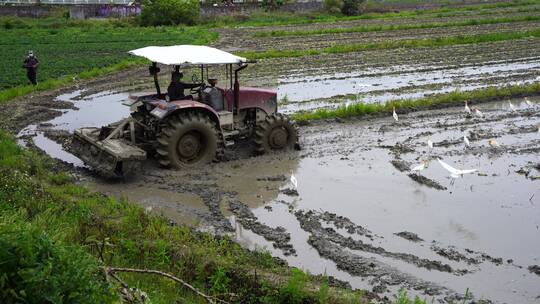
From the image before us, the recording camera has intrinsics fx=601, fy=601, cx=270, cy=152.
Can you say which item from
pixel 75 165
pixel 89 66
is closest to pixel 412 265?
pixel 75 165

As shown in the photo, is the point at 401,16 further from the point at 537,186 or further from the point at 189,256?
the point at 189,256

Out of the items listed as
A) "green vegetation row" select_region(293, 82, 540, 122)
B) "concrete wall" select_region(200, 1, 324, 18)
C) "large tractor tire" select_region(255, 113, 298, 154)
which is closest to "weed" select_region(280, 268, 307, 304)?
"large tractor tire" select_region(255, 113, 298, 154)

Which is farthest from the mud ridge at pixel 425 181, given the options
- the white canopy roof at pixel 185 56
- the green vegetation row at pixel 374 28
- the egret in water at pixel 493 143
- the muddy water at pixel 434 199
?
the green vegetation row at pixel 374 28

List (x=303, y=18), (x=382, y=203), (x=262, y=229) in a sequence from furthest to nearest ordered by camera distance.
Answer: (x=303, y=18) → (x=382, y=203) → (x=262, y=229)

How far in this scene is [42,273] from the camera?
367cm

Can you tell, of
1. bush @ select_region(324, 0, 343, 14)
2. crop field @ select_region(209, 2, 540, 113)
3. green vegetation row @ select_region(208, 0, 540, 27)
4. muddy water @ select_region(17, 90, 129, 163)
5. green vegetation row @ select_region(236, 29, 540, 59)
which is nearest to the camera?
muddy water @ select_region(17, 90, 129, 163)

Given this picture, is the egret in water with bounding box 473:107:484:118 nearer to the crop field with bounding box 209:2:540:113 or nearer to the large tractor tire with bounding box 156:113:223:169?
the crop field with bounding box 209:2:540:113

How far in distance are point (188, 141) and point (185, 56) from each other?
144 cm

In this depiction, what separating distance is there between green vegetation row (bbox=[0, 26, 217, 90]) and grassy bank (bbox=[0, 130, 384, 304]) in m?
10.1

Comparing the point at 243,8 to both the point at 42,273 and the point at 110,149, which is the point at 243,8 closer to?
the point at 110,149

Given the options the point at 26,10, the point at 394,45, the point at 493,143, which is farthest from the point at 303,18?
the point at 493,143

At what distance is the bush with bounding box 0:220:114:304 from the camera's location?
3.71 meters

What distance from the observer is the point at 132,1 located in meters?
55.0

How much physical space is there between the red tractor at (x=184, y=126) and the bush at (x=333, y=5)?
145ft
